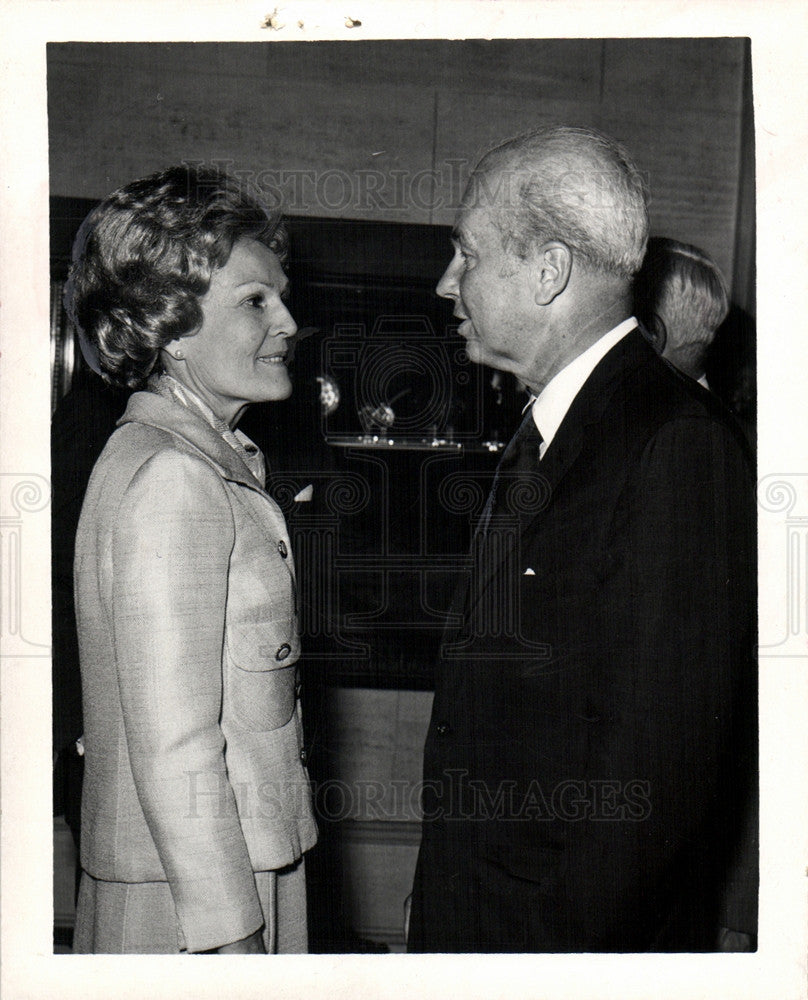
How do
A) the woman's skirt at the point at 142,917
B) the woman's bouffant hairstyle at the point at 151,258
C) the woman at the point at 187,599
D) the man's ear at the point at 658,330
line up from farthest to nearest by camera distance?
the man's ear at the point at 658,330 < the woman's bouffant hairstyle at the point at 151,258 < the woman's skirt at the point at 142,917 < the woman at the point at 187,599

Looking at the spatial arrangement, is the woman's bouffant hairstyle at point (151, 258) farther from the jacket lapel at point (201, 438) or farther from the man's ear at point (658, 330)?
the man's ear at point (658, 330)

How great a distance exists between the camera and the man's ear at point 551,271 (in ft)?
4.42

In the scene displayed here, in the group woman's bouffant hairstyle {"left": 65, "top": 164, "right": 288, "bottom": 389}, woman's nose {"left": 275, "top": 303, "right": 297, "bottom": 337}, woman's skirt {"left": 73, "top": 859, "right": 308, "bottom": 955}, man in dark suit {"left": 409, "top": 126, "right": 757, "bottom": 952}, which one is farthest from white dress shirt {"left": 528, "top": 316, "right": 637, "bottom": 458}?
woman's skirt {"left": 73, "top": 859, "right": 308, "bottom": 955}

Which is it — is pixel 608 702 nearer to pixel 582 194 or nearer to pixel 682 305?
pixel 582 194

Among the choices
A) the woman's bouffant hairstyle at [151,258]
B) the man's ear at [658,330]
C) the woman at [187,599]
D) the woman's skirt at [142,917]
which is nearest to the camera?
the woman at [187,599]

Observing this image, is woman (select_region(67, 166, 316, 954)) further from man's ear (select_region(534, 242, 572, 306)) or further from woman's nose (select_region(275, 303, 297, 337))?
man's ear (select_region(534, 242, 572, 306))

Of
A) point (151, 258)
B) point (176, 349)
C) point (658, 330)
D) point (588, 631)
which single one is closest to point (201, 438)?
point (176, 349)

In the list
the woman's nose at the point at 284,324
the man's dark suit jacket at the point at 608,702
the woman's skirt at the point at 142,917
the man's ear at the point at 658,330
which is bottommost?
the woman's skirt at the point at 142,917

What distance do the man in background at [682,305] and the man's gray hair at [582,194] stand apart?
0.81 metres

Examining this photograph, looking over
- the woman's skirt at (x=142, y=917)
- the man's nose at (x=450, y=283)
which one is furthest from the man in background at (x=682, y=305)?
the woman's skirt at (x=142, y=917)

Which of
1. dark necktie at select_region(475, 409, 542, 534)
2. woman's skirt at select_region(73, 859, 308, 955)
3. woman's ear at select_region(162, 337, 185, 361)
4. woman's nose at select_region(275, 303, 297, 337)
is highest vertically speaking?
woman's nose at select_region(275, 303, 297, 337)

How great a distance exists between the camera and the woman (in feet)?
3.80

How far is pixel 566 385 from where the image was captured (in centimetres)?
136
